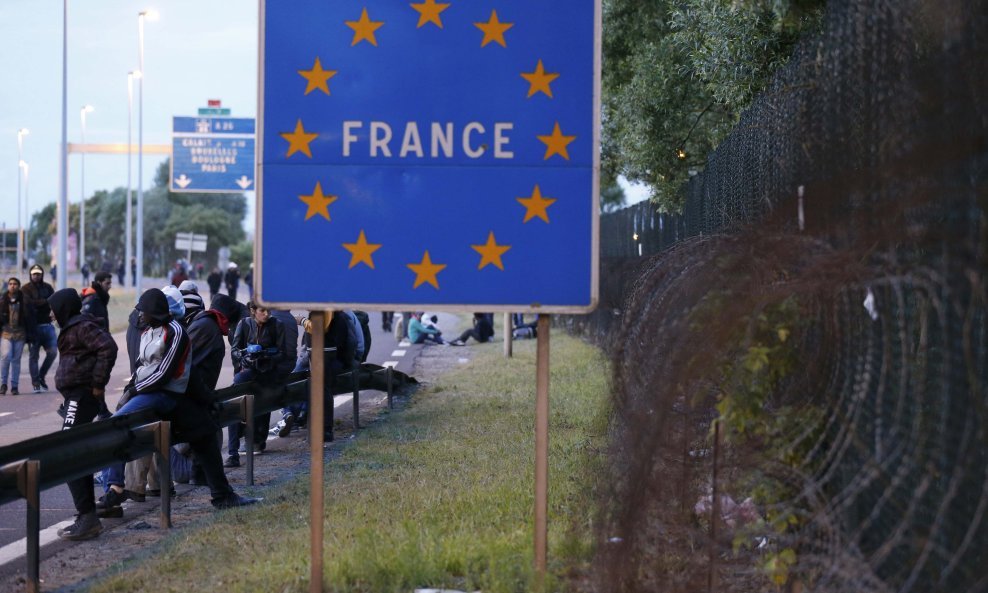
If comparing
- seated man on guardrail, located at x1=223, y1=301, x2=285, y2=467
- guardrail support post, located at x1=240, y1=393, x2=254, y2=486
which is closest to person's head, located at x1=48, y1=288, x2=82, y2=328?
guardrail support post, located at x1=240, y1=393, x2=254, y2=486

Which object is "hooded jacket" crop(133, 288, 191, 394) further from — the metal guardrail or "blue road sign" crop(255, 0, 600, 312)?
"blue road sign" crop(255, 0, 600, 312)

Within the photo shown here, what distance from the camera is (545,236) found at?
552 centimetres

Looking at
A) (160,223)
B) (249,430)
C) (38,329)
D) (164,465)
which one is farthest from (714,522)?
(160,223)

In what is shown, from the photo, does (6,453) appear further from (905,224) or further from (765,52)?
(765,52)

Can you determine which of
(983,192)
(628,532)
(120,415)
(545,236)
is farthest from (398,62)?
(120,415)

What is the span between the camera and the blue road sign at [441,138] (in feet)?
17.9

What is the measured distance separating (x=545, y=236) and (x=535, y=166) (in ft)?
1.00

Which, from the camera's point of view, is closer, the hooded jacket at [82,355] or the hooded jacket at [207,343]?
the hooded jacket at [82,355]

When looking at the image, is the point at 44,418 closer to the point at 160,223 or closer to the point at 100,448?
the point at 100,448

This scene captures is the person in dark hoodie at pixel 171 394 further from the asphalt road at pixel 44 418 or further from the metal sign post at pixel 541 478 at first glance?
the metal sign post at pixel 541 478

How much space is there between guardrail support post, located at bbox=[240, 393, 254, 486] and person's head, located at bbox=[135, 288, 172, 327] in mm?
1610

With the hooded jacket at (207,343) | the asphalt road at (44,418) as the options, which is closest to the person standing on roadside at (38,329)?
the asphalt road at (44,418)

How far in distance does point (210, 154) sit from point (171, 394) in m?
30.5

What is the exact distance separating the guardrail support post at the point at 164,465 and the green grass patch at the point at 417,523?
39 centimetres
